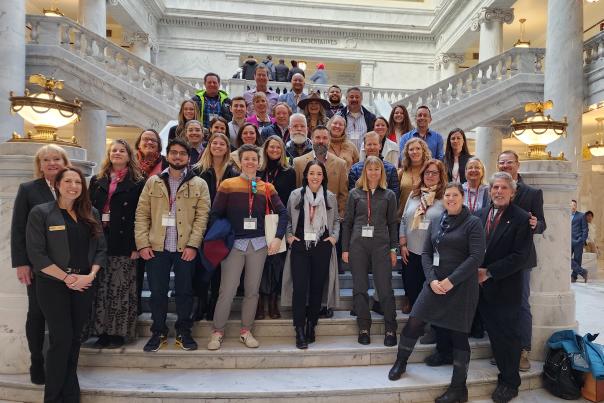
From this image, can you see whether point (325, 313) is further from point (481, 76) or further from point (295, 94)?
point (481, 76)

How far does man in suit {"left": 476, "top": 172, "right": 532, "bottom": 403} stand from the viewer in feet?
13.0

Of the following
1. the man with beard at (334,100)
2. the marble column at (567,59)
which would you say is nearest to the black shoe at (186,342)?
the man with beard at (334,100)

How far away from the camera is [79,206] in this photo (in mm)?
3602

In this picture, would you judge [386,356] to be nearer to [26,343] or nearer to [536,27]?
[26,343]

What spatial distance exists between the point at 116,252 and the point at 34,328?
89 cm

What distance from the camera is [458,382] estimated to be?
3.85 metres

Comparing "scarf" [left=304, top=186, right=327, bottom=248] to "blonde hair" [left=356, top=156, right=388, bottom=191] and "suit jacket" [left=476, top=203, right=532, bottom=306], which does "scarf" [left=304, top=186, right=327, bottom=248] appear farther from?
"suit jacket" [left=476, top=203, right=532, bottom=306]

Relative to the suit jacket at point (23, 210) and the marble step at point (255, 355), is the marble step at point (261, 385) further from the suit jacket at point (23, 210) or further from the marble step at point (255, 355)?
the suit jacket at point (23, 210)

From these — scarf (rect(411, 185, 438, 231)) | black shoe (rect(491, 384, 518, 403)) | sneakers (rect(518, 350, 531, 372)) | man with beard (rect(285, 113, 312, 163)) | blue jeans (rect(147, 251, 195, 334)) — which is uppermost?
man with beard (rect(285, 113, 312, 163))

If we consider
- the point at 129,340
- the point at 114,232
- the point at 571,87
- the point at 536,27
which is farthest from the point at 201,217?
the point at 536,27

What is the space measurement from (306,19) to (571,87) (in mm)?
13412

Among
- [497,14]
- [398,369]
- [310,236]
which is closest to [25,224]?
[310,236]

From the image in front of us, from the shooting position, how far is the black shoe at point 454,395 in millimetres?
3820

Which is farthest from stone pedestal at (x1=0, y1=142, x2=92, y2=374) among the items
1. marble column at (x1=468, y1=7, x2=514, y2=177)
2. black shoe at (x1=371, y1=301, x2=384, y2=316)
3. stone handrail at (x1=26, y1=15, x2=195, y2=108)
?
marble column at (x1=468, y1=7, x2=514, y2=177)
